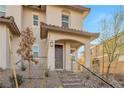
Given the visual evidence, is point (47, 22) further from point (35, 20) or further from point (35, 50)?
point (35, 50)

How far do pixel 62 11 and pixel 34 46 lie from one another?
7.92ft

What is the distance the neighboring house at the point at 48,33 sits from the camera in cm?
619

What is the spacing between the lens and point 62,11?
7.96 metres

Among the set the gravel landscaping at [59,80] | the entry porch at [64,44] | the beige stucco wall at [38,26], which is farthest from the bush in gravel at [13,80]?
the entry porch at [64,44]

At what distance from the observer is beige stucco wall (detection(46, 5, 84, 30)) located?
7555 mm

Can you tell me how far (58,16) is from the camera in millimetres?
7906

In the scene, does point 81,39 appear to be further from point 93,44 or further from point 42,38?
point 42,38

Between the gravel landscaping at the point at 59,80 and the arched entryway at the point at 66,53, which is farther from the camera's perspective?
the arched entryway at the point at 66,53

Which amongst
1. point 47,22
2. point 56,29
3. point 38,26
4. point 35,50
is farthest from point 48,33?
point 35,50

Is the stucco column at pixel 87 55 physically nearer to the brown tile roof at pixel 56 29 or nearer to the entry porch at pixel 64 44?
the entry porch at pixel 64 44

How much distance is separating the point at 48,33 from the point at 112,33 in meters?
2.02

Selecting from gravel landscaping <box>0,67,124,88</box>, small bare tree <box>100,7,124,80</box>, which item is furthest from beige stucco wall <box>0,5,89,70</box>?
small bare tree <box>100,7,124,80</box>

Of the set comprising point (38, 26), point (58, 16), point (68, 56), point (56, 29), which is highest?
point (58, 16)
